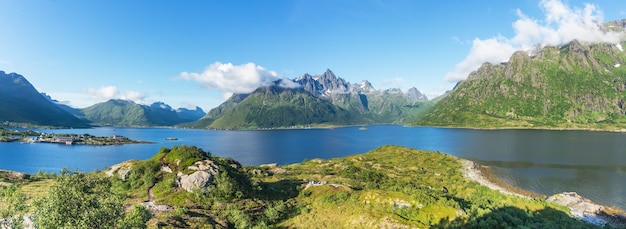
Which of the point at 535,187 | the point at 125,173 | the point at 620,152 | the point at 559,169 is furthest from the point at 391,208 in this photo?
the point at 620,152

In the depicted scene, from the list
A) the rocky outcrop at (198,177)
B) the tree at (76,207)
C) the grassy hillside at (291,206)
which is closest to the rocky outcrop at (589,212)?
the grassy hillside at (291,206)

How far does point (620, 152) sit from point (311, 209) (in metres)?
199

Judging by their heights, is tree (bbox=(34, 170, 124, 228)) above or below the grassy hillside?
above

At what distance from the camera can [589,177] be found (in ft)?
347

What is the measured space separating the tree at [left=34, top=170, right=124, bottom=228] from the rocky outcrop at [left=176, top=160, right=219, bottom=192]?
24.7m

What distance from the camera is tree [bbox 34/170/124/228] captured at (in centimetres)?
2091

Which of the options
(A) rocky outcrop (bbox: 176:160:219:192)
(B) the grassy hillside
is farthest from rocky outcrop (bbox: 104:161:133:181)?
(A) rocky outcrop (bbox: 176:160:219:192)

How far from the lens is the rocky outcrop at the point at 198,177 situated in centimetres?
4809

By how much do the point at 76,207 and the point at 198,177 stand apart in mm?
27242

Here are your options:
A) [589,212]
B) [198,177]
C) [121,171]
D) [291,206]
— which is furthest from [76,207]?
A: [589,212]

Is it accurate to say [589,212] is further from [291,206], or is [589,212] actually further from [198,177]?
[198,177]

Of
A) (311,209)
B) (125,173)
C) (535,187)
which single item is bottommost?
(535,187)

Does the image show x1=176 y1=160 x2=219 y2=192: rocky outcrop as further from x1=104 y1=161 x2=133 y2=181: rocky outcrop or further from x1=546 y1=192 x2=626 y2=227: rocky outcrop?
x1=546 y1=192 x2=626 y2=227: rocky outcrop

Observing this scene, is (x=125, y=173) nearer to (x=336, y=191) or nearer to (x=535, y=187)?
(x=336, y=191)
